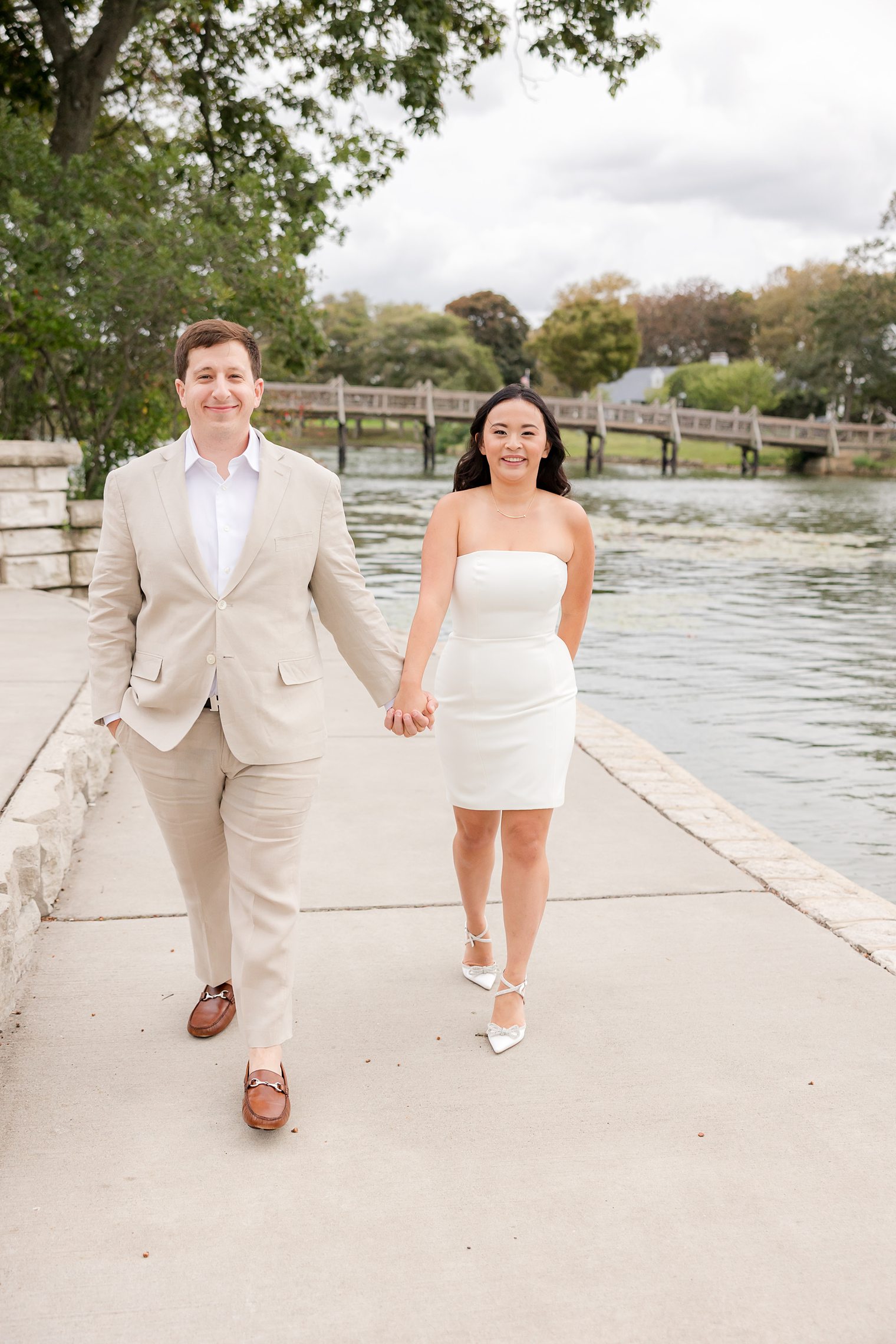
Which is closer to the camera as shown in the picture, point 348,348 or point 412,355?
point 412,355

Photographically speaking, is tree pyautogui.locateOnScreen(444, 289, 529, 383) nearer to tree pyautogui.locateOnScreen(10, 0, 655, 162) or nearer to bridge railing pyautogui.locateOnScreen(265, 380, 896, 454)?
bridge railing pyautogui.locateOnScreen(265, 380, 896, 454)

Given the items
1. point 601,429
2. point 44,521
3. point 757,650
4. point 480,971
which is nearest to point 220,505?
point 480,971

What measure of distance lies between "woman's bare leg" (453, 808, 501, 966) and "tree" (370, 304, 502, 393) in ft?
217

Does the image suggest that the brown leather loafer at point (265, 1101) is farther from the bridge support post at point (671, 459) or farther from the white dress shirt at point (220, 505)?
the bridge support post at point (671, 459)

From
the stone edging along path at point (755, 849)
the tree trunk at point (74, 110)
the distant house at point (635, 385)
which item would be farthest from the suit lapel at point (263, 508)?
the distant house at point (635, 385)

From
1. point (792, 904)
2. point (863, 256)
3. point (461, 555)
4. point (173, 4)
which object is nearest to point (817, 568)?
point (173, 4)

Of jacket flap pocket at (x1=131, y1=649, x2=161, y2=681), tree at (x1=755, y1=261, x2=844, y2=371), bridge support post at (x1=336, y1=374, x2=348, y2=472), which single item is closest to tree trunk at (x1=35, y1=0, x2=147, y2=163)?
jacket flap pocket at (x1=131, y1=649, x2=161, y2=681)

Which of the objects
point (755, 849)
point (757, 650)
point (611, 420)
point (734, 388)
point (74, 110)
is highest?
point (74, 110)

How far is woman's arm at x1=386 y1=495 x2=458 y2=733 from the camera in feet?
10.9

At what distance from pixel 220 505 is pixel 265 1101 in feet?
4.86

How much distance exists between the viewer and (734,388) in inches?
2879

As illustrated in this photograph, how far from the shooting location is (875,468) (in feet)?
171

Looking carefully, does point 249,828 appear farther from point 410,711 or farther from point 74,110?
point 74,110

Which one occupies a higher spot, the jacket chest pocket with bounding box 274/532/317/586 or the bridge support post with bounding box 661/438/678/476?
the jacket chest pocket with bounding box 274/532/317/586
